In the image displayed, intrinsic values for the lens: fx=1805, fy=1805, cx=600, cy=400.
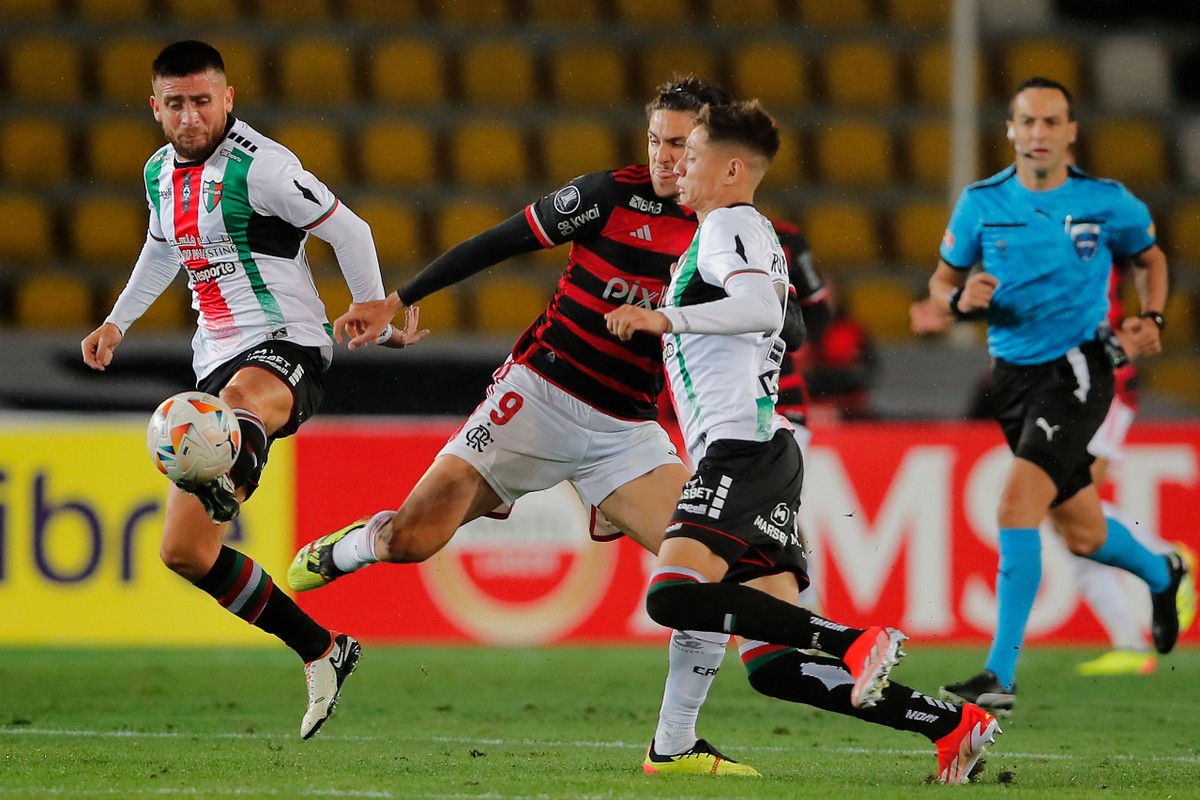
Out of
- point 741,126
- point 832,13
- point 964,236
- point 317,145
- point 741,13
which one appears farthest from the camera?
point 832,13

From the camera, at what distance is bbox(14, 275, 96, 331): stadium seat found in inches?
491

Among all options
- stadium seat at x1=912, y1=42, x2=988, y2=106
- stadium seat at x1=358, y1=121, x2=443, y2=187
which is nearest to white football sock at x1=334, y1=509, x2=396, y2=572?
stadium seat at x1=358, y1=121, x2=443, y2=187

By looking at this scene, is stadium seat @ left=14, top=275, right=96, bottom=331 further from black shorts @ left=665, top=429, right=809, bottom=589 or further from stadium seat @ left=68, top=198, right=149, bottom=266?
black shorts @ left=665, top=429, right=809, bottom=589

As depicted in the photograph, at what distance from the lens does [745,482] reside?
499 cm

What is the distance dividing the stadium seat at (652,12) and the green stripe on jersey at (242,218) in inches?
362

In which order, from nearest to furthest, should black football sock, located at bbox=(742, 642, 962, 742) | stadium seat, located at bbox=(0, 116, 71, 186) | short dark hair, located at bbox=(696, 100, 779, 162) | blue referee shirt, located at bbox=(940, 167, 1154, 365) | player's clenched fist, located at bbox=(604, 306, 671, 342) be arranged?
1. player's clenched fist, located at bbox=(604, 306, 671, 342)
2. black football sock, located at bbox=(742, 642, 962, 742)
3. short dark hair, located at bbox=(696, 100, 779, 162)
4. blue referee shirt, located at bbox=(940, 167, 1154, 365)
5. stadium seat, located at bbox=(0, 116, 71, 186)

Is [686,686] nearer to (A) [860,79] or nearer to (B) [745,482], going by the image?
(B) [745,482]

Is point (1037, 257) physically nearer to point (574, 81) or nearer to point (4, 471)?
point (4, 471)

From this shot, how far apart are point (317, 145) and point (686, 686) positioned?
892cm

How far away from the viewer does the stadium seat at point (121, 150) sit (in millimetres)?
13430

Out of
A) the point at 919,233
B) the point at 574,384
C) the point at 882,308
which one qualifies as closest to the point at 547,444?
the point at 574,384

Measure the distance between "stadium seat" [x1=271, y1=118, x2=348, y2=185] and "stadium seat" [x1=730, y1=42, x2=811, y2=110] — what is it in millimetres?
3223

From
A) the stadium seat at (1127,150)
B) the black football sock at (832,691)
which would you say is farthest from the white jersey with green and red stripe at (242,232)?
the stadium seat at (1127,150)

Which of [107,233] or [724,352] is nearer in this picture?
[724,352]
